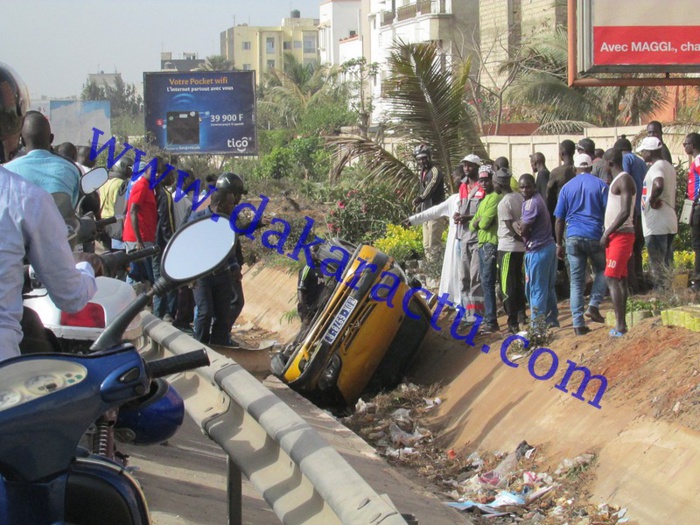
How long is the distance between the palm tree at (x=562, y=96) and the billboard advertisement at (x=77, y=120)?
1256 cm

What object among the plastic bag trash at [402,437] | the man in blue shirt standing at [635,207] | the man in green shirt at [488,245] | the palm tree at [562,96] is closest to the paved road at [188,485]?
the plastic bag trash at [402,437]

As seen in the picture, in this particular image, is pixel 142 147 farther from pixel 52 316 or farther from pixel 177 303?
pixel 52 316

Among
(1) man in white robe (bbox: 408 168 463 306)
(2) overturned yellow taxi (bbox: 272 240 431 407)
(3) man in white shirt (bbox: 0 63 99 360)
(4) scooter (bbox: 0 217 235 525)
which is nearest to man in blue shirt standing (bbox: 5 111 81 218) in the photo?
(3) man in white shirt (bbox: 0 63 99 360)

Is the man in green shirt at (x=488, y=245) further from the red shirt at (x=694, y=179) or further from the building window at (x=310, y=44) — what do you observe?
the building window at (x=310, y=44)

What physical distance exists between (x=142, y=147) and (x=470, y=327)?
2107 centimetres

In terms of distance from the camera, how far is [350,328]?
9.98 m

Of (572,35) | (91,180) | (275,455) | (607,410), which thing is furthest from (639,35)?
(275,455)

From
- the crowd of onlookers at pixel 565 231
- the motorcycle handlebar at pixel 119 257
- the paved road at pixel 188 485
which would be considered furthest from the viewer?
the crowd of onlookers at pixel 565 231

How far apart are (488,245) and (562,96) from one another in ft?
52.2

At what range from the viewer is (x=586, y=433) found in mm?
7727

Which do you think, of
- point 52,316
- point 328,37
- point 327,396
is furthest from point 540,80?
point 328,37

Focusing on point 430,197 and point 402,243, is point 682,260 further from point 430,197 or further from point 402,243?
point 402,243

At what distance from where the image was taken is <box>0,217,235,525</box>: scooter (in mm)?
2168

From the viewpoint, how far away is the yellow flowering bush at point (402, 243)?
13.7m
